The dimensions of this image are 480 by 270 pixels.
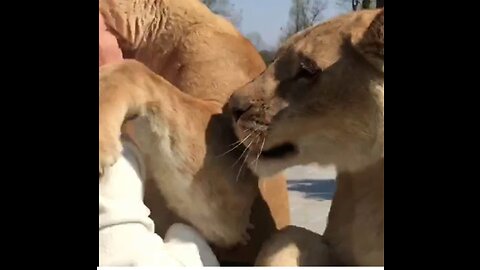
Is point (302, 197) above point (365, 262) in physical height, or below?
below

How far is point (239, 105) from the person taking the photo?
121cm

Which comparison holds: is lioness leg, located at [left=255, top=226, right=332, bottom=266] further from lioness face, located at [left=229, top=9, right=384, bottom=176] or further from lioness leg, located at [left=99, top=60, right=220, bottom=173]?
lioness leg, located at [left=99, top=60, right=220, bottom=173]

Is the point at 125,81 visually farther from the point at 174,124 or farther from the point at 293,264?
the point at 293,264

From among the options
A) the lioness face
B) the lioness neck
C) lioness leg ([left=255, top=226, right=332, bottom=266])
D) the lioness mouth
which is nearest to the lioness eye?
the lioness face

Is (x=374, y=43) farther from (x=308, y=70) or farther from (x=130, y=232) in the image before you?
(x=130, y=232)

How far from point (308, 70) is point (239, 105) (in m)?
0.11

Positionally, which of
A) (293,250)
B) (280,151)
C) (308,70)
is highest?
(308,70)

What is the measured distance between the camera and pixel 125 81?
116 cm

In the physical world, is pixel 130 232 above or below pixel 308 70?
below

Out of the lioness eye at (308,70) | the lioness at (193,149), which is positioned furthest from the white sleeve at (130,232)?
the lioness eye at (308,70)

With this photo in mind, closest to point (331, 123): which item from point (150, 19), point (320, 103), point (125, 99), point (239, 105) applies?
point (320, 103)

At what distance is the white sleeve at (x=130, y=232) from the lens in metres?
1.11

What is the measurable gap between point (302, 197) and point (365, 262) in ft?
3.80
